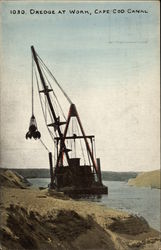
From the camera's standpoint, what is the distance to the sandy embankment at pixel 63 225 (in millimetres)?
2170

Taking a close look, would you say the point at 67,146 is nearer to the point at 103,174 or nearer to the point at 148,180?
the point at 103,174

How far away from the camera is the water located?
87.7 inches

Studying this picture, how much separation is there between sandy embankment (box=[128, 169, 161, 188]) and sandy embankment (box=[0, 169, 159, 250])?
0.57ft

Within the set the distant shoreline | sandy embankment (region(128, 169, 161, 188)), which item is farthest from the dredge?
sandy embankment (region(128, 169, 161, 188))

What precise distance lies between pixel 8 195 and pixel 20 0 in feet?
3.38

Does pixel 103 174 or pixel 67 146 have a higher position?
pixel 67 146

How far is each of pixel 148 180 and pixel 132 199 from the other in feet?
0.43

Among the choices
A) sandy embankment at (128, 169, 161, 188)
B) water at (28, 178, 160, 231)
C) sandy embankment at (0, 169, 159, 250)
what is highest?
sandy embankment at (128, 169, 161, 188)

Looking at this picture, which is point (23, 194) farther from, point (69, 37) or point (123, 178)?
point (69, 37)

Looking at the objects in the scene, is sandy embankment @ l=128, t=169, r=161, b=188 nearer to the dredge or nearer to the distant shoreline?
the distant shoreline

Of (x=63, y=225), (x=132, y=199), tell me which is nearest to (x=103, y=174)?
(x=132, y=199)

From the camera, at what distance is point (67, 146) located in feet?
7.54

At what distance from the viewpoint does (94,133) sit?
2295mm

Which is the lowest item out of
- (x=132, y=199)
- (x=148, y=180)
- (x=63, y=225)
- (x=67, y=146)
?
(x=63, y=225)
